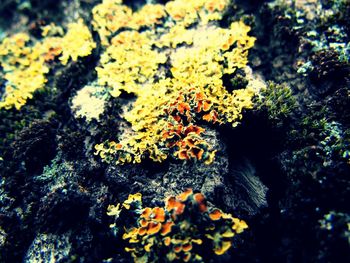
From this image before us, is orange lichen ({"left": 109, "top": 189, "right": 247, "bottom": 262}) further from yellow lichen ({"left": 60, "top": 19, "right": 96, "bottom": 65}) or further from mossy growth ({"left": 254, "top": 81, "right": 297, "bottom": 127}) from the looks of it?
yellow lichen ({"left": 60, "top": 19, "right": 96, "bottom": 65})

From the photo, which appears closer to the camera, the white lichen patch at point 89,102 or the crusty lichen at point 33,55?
the white lichen patch at point 89,102

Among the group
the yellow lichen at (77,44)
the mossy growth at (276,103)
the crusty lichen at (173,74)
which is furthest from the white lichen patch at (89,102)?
the mossy growth at (276,103)

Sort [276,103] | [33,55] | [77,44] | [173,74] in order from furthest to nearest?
[33,55] → [77,44] → [173,74] → [276,103]

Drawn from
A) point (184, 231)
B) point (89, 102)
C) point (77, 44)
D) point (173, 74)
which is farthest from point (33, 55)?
point (184, 231)

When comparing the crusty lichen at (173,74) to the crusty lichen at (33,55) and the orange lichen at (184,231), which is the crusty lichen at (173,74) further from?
the orange lichen at (184,231)

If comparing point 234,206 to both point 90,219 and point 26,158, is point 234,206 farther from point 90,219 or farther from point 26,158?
point 26,158

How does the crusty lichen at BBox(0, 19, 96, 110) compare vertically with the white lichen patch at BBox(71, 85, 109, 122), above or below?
above

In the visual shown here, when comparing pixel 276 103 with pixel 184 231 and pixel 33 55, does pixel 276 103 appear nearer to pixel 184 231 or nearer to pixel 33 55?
pixel 184 231

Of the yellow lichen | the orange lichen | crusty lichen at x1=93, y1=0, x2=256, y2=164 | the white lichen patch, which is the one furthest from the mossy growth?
the yellow lichen
